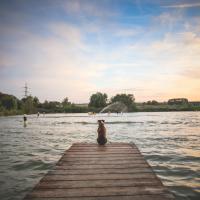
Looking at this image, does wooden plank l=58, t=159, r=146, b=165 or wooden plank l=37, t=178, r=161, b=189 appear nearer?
wooden plank l=37, t=178, r=161, b=189

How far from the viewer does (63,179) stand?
600 centimetres

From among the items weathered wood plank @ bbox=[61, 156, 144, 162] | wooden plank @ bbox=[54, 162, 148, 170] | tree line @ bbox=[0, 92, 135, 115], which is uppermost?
tree line @ bbox=[0, 92, 135, 115]

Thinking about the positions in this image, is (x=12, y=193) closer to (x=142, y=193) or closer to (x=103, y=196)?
(x=103, y=196)

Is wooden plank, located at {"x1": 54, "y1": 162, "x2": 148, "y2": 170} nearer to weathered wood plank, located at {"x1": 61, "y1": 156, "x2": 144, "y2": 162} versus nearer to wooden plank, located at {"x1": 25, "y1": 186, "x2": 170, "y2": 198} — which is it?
weathered wood plank, located at {"x1": 61, "y1": 156, "x2": 144, "y2": 162}

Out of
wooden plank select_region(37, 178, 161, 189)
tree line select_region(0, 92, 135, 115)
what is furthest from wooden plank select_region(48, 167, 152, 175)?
tree line select_region(0, 92, 135, 115)

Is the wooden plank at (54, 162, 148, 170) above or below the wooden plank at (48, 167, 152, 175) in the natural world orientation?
below

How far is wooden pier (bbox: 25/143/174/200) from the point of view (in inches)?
191

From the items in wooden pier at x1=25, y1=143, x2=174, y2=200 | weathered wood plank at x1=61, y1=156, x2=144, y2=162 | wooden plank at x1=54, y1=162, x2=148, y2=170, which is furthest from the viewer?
weathered wood plank at x1=61, y1=156, x2=144, y2=162

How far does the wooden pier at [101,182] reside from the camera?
484 centimetres

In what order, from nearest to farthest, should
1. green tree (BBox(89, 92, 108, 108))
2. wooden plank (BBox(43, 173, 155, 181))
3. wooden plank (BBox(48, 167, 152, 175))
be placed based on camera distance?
wooden plank (BBox(43, 173, 155, 181)), wooden plank (BBox(48, 167, 152, 175)), green tree (BBox(89, 92, 108, 108))

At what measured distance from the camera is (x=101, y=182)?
18.8ft

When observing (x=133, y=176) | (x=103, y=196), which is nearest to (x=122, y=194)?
(x=103, y=196)

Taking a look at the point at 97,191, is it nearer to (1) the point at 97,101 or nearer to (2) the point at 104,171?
(2) the point at 104,171

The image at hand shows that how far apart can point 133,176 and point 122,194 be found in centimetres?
133
